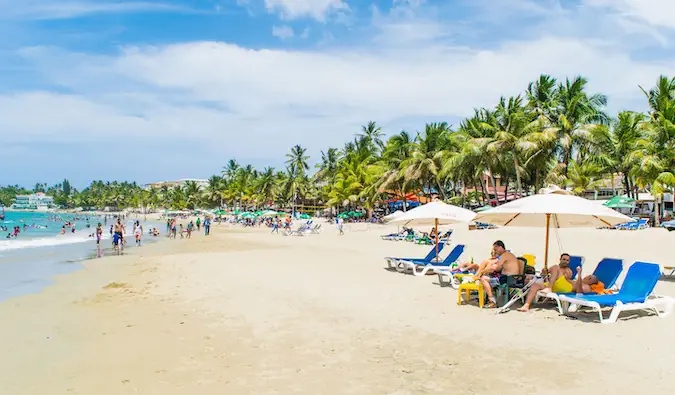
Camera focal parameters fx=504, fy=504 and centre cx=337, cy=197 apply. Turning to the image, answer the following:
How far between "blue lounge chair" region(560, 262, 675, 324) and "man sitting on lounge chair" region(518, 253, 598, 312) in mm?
318

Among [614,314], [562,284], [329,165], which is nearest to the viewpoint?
[614,314]

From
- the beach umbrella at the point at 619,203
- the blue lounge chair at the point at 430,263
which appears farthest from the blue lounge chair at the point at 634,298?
the beach umbrella at the point at 619,203

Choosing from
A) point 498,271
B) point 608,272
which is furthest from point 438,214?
point 608,272

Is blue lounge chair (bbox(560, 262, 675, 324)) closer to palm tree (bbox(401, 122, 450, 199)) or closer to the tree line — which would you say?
the tree line

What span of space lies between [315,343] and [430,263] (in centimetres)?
634

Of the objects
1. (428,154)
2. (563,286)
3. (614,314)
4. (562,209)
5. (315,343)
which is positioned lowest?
(315,343)

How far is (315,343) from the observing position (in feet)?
22.0

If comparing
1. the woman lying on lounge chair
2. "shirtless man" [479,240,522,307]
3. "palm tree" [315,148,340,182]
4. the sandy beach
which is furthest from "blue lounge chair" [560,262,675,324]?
"palm tree" [315,148,340,182]

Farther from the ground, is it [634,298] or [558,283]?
[558,283]

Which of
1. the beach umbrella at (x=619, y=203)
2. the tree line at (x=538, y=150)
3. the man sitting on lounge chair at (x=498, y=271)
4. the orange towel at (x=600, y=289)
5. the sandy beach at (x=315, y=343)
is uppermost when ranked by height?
the tree line at (x=538, y=150)

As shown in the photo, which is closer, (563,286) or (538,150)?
Answer: (563,286)

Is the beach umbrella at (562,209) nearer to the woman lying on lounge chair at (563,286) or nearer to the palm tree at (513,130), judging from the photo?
the woman lying on lounge chair at (563,286)

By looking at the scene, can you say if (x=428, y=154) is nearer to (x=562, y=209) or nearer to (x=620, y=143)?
(x=620, y=143)

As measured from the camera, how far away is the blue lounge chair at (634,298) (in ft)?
24.2
